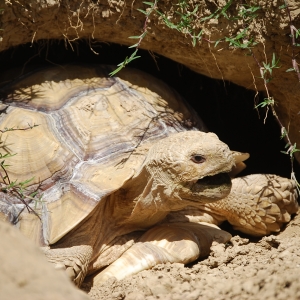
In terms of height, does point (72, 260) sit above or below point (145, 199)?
below

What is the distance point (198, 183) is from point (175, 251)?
1.93 ft

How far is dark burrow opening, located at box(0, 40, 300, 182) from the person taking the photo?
479cm

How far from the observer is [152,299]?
2629 millimetres

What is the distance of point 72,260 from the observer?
3330 millimetres

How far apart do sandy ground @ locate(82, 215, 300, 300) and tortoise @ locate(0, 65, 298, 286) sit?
0.26m

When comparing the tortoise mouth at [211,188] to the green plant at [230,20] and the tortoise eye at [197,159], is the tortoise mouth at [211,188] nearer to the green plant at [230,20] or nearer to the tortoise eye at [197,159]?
the tortoise eye at [197,159]

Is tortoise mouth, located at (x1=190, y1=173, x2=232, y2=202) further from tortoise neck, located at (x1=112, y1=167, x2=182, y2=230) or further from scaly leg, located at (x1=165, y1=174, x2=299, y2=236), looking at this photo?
scaly leg, located at (x1=165, y1=174, x2=299, y2=236)

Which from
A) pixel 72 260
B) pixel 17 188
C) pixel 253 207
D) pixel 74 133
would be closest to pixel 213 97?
pixel 253 207

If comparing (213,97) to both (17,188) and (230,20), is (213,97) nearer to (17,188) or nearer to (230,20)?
(230,20)

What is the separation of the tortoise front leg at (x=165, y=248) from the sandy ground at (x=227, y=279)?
11cm

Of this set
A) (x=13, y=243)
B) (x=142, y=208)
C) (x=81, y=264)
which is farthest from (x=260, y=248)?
(x=13, y=243)

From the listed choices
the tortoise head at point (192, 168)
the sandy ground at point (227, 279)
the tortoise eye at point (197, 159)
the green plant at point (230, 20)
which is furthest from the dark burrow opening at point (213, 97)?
the sandy ground at point (227, 279)

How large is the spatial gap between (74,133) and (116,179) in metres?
0.58

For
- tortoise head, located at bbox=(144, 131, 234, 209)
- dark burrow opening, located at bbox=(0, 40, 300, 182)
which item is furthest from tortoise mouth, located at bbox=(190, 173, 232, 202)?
dark burrow opening, located at bbox=(0, 40, 300, 182)
